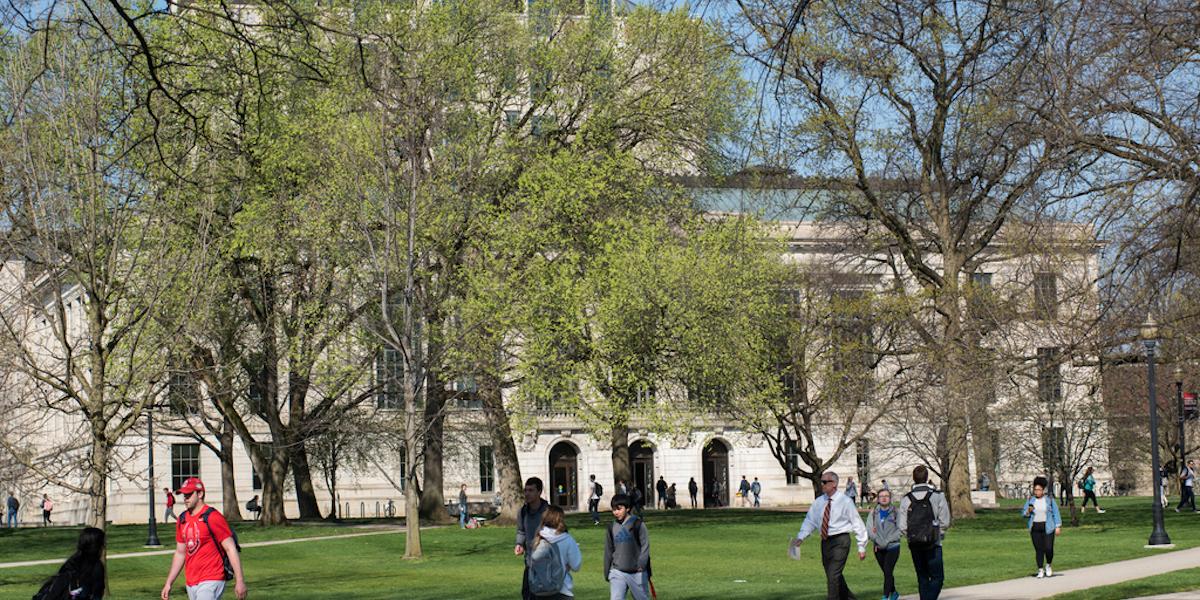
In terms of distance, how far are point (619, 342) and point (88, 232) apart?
18909mm

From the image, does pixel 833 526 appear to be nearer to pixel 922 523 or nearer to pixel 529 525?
pixel 922 523

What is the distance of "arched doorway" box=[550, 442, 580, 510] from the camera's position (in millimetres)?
76562

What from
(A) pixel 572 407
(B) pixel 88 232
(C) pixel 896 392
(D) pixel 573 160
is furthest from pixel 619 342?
(B) pixel 88 232

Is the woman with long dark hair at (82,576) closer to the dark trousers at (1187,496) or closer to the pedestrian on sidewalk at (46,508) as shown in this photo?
the dark trousers at (1187,496)

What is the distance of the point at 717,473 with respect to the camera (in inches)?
3140

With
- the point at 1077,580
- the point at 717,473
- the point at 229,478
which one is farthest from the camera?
the point at 717,473

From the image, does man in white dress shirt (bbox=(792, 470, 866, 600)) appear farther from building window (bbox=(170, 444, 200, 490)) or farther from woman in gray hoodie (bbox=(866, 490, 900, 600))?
building window (bbox=(170, 444, 200, 490))

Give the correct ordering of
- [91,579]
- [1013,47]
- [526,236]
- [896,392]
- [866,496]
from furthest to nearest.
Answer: [866,496], [896,392], [526,236], [91,579], [1013,47]

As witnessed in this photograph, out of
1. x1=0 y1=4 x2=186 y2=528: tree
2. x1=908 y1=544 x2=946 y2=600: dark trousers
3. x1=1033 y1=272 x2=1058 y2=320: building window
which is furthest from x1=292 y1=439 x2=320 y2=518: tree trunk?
x1=908 y1=544 x2=946 y2=600: dark trousers

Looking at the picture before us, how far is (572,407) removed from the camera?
133ft

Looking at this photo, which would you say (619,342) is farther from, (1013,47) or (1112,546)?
(1013,47)

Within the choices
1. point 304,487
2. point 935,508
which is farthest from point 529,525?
point 304,487

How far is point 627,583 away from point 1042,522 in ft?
32.1

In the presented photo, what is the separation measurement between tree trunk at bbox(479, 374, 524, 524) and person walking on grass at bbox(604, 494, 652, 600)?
25.5 meters
